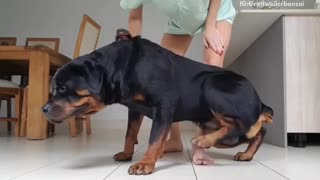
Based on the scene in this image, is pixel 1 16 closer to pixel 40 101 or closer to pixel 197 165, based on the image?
pixel 40 101

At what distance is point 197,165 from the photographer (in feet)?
4.23

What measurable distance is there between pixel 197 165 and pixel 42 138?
1600 mm

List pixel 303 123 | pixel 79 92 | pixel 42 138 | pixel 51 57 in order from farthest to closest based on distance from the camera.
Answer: pixel 51 57, pixel 42 138, pixel 303 123, pixel 79 92

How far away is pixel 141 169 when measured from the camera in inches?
43.3

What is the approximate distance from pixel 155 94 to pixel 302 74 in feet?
3.94

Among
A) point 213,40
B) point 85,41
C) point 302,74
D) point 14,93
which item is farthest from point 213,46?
point 14,93

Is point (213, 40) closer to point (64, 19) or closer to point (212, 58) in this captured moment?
point (212, 58)

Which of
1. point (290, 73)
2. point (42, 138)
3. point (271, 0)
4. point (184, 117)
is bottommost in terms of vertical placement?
point (42, 138)

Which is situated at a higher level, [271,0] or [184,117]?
[271,0]

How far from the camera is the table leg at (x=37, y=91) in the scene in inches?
104

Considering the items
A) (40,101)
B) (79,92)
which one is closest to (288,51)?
(79,92)

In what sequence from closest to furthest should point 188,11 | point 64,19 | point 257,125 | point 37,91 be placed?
1. point 257,125
2. point 188,11
3. point 37,91
4. point 64,19

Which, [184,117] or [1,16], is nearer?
[184,117]

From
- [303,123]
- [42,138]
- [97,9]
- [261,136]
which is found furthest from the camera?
[97,9]
